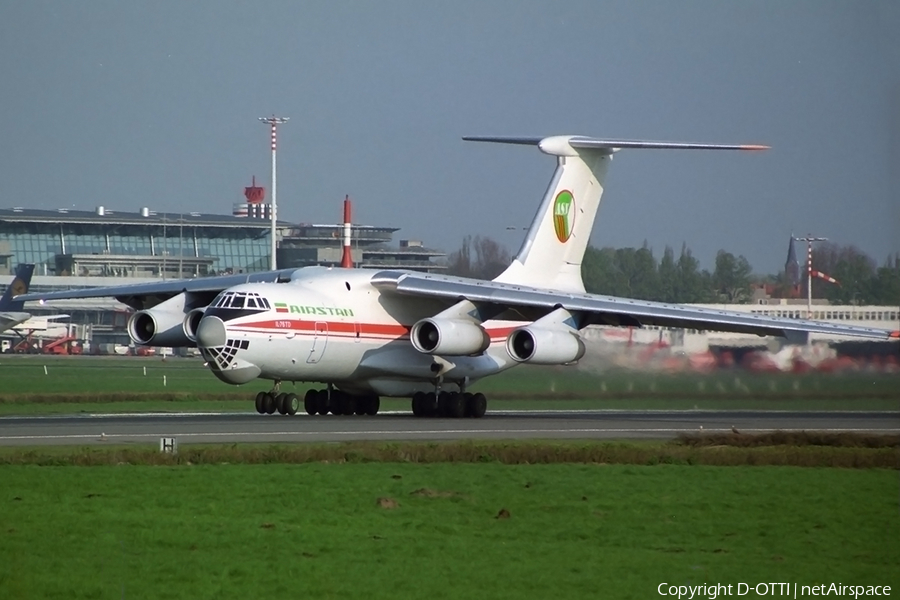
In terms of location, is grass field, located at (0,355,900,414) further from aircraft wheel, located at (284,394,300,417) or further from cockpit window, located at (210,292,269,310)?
cockpit window, located at (210,292,269,310)

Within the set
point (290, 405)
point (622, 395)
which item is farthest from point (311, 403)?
point (622, 395)

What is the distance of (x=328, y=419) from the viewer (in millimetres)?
25219

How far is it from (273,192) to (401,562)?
1824 inches

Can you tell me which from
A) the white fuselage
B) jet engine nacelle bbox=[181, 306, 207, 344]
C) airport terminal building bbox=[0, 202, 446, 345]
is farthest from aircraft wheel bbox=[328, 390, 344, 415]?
airport terminal building bbox=[0, 202, 446, 345]

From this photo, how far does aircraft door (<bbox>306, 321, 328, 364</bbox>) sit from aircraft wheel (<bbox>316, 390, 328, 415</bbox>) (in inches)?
99.2

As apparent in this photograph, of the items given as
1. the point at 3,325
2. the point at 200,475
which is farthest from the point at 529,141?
the point at 3,325

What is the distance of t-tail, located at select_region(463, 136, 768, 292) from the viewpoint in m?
29.1

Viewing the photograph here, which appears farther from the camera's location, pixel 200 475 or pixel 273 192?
pixel 273 192

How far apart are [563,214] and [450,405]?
5.53 metres

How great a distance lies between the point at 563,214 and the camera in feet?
97.1

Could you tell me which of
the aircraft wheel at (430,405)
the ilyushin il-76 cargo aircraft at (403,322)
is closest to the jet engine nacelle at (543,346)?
the ilyushin il-76 cargo aircraft at (403,322)

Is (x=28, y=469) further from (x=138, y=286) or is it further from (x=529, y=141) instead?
(x=529, y=141)

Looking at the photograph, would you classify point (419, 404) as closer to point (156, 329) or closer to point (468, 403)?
point (468, 403)

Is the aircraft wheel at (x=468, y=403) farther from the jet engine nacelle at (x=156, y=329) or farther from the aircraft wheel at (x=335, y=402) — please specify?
the jet engine nacelle at (x=156, y=329)
